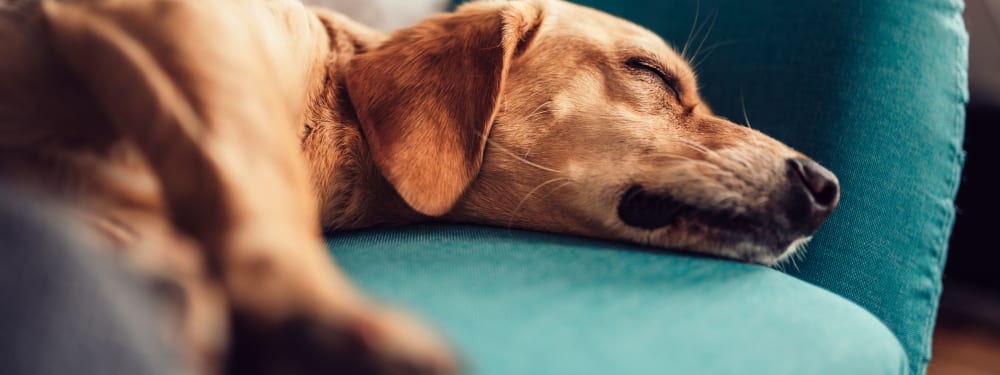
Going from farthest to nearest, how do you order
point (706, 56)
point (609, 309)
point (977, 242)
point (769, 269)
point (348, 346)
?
point (977, 242), point (706, 56), point (769, 269), point (609, 309), point (348, 346)

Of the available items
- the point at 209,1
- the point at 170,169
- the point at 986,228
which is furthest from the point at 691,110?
the point at 986,228

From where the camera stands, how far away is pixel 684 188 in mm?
1225

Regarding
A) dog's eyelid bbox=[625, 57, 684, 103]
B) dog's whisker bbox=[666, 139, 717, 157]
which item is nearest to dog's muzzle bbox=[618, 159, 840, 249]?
dog's whisker bbox=[666, 139, 717, 157]

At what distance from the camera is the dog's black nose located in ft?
4.00

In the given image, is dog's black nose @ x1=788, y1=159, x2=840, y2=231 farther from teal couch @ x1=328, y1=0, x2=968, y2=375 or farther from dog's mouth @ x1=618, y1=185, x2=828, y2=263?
teal couch @ x1=328, y1=0, x2=968, y2=375

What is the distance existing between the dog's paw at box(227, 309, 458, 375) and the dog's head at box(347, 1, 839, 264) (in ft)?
2.16

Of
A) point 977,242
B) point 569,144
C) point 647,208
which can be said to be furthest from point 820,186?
point 977,242

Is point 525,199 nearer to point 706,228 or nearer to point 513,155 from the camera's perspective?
point 513,155

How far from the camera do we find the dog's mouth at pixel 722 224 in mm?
1215

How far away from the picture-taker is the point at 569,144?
4.29 feet

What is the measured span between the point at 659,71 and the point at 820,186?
1.29 ft

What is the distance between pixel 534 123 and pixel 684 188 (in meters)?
0.30

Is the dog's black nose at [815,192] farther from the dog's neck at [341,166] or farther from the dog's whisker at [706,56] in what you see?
the dog's neck at [341,166]

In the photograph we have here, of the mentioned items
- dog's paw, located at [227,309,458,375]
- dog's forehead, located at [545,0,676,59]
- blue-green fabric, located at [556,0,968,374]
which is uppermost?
dog's paw, located at [227,309,458,375]
